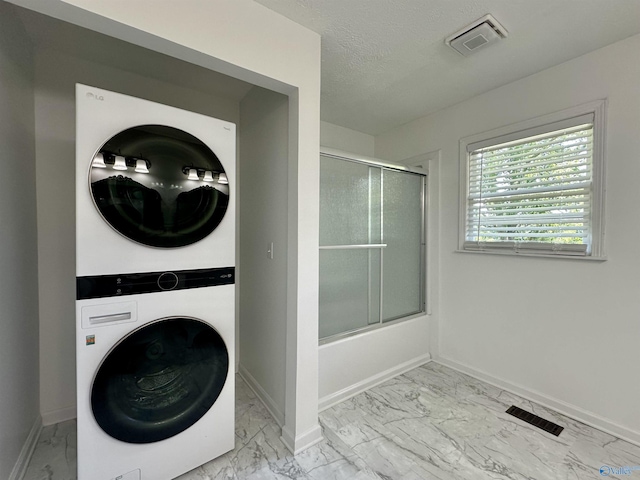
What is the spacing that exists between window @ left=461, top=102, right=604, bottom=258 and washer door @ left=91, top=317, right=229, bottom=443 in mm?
2207

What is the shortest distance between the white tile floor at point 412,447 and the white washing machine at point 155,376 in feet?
0.84

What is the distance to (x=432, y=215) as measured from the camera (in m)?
2.75

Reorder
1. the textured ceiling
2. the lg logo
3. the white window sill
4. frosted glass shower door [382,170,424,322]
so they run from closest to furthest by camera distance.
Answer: the lg logo
the textured ceiling
the white window sill
frosted glass shower door [382,170,424,322]

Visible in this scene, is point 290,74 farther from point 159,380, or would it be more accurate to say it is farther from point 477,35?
point 159,380

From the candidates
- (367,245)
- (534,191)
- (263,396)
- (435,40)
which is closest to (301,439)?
(263,396)

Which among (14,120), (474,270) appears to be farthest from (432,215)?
(14,120)

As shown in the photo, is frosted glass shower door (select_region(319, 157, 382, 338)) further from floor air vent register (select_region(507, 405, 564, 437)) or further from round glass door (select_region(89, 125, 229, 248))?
floor air vent register (select_region(507, 405, 564, 437))

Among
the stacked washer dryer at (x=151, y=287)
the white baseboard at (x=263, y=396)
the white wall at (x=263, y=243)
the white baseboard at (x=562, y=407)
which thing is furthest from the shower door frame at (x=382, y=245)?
the stacked washer dryer at (x=151, y=287)

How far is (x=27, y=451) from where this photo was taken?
1509mm

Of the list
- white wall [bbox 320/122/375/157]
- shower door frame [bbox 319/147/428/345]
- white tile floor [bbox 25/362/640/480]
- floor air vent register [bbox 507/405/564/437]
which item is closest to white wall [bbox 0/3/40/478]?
white tile floor [bbox 25/362/640/480]

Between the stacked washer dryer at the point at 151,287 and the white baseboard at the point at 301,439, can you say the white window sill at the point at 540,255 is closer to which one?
the white baseboard at the point at 301,439

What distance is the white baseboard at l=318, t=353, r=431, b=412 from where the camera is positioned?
205cm

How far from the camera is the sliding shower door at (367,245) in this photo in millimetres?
2176

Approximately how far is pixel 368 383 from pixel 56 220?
98.1 inches
